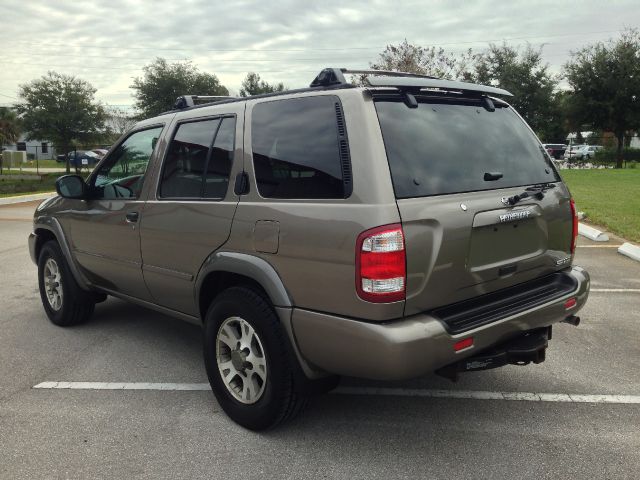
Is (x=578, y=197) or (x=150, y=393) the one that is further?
(x=578, y=197)

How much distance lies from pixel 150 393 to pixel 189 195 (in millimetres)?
1347

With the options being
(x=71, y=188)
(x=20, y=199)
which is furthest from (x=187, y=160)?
(x=20, y=199)

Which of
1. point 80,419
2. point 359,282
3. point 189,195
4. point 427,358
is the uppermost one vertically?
point 189,195

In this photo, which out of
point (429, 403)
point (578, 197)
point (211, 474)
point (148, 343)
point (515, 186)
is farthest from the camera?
point (578, 197)

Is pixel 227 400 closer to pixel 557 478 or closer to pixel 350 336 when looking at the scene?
pixel 350 336

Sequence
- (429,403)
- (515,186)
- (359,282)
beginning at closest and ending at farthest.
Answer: (359,282) < (515,186) < (429,403)

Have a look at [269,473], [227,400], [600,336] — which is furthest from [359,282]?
[600,336]

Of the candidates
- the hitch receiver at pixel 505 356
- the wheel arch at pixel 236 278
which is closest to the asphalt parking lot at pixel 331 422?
the hitch receiver at pixel 505 356

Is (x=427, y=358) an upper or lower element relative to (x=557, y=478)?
upper

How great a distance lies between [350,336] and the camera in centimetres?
260

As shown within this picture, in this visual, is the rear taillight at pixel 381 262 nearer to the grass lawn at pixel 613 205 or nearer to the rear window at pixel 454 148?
the rear window at pixel 454 148

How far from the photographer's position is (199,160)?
3.59m

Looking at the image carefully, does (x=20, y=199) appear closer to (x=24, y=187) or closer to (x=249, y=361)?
(x=24, y=187)

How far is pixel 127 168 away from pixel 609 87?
113 feet
